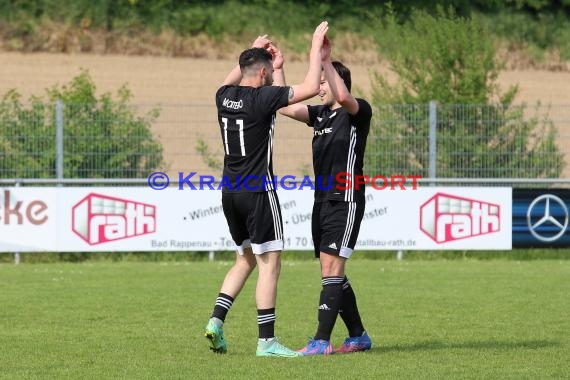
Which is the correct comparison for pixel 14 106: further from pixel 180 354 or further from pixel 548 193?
pixel 180 354

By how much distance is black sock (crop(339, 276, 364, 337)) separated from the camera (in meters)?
9.42

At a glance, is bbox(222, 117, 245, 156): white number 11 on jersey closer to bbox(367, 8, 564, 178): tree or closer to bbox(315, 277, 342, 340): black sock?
bbox(315, 277, 342, 340): black sock

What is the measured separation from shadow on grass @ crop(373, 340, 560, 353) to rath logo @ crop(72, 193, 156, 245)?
30.2 feet

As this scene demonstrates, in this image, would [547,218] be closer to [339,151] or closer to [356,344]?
[356,344]

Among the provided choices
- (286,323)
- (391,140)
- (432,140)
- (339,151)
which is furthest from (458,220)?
(339,151)

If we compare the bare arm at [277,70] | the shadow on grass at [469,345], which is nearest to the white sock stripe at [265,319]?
the shadow on grass at [469,345]

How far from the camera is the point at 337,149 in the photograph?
9.24 meters

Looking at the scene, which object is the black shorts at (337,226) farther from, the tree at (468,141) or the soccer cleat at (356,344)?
the tree at (468,141)

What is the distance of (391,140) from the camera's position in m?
19.8

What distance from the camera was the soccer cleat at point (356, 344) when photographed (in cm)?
933

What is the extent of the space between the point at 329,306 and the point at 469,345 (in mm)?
1177

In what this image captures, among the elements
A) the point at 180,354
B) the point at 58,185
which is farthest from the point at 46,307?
the point at 58,185

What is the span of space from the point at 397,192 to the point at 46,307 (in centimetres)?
757

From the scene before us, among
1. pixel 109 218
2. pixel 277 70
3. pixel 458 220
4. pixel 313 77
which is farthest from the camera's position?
pixel 458 220
